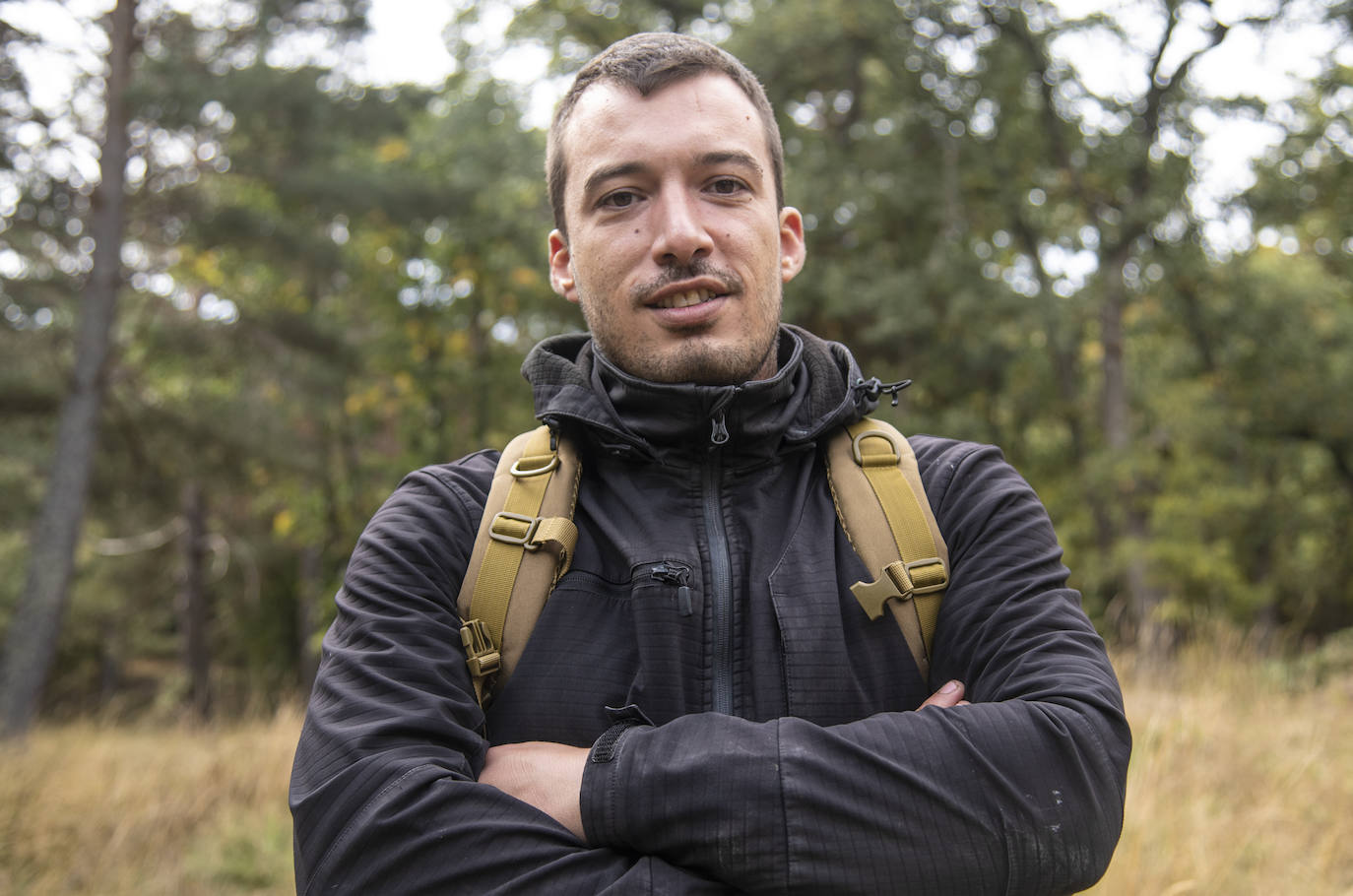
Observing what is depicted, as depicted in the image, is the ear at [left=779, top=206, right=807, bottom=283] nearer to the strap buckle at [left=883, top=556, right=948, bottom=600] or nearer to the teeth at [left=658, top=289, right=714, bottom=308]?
the teeth at [left=658, top=289, right=714, bottom=308]

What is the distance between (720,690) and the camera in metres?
1.57

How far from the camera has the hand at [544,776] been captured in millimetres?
1442

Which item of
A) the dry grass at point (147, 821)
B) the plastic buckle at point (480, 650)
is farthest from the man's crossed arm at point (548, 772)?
the dry grass at point (147, 821)

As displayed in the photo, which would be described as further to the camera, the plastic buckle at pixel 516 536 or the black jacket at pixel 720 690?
the plastic buckle at pixel 516 536

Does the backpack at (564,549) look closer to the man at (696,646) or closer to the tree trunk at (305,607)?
the man at (696,646)

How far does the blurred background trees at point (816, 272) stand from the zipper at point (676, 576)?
10.2 meters

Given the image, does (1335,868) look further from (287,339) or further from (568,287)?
(287,339)

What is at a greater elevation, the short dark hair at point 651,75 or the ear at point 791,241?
the short dark hair at point 651,75

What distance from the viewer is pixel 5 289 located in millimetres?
10211

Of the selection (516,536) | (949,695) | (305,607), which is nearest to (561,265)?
(516,536)

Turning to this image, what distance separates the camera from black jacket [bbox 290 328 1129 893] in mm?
1345

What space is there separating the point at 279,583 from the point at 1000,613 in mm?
23913

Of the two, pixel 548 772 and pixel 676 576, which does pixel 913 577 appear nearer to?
pixel 676 576

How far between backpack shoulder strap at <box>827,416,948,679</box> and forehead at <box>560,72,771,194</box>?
0.64m
